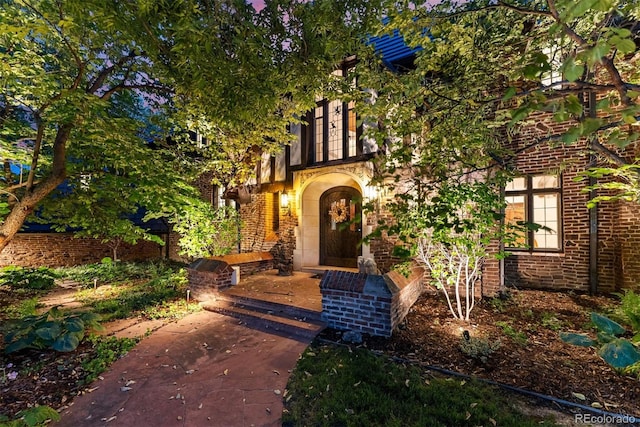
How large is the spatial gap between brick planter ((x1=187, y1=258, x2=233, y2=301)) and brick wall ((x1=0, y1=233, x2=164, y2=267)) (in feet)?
23.8

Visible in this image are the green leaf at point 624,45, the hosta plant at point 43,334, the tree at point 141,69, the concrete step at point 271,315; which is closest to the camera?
the green leaf at point 624,45

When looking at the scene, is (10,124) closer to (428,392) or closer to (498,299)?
(428,392)

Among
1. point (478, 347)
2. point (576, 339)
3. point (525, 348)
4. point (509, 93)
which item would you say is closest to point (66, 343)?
point (478, 347)

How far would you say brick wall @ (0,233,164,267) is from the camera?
10727 millimetres

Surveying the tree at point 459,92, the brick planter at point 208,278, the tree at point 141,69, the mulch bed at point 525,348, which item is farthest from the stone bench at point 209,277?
the tree at point 459,92

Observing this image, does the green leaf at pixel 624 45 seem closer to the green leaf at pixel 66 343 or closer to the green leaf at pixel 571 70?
the green leaf at pixel 571 70

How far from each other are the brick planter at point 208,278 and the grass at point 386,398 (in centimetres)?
339

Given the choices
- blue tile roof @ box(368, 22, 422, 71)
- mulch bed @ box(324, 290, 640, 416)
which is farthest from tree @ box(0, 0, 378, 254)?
mulch bed @ box(324, 290, 640, 416)

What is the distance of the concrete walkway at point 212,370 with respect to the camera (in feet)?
9.21

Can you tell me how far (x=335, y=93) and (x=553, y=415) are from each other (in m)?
4.95

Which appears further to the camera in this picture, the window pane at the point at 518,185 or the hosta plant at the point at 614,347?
the window pane at the point at 518,185

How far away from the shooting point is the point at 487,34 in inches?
177

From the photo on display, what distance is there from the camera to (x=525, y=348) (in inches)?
147

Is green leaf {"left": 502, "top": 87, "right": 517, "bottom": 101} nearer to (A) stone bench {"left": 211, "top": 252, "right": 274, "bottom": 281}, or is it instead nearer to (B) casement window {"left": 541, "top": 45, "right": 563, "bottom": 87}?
(B) casement window {"left": 541, "top": 45, "right": 563, "bottom": 87}
